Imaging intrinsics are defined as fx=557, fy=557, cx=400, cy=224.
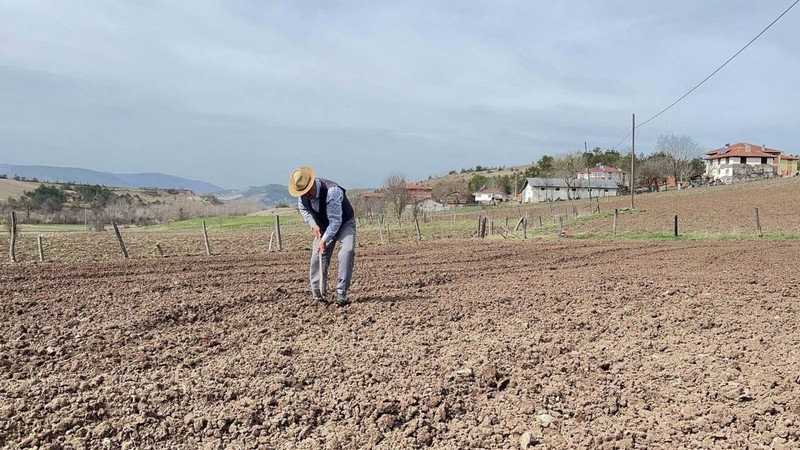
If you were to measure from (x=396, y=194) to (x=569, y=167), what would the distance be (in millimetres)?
50498

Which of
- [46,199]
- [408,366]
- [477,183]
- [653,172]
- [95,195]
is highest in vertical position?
[477,183]

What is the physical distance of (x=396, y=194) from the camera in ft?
170

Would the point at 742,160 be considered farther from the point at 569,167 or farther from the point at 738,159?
the point at 569,167

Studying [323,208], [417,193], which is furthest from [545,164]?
[323,208]

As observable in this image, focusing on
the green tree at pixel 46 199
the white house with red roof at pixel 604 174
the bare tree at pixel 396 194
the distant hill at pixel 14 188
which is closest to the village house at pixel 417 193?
the bare tree at pixel 396 194

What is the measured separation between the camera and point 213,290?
821 centimetres

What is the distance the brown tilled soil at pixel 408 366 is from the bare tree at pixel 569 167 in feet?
273

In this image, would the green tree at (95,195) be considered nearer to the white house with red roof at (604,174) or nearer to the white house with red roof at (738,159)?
the white house with red roof at (604,174)

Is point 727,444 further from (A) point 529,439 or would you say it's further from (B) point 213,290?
(B) point 213,290

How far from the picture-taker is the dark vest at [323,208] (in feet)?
21.9

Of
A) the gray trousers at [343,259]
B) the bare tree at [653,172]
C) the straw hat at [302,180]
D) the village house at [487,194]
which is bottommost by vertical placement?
the gray trousers at [343,259]

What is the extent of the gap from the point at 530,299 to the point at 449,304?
111 centimetres

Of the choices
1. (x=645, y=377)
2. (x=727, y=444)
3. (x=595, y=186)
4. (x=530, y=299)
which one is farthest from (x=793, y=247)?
(x=595, y=186)

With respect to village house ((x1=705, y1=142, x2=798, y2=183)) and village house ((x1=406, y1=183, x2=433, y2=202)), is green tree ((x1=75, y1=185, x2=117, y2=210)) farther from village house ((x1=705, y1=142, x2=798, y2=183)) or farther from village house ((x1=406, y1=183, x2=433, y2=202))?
village house ((x1=705, y1=142, x2=798, y2=183))
